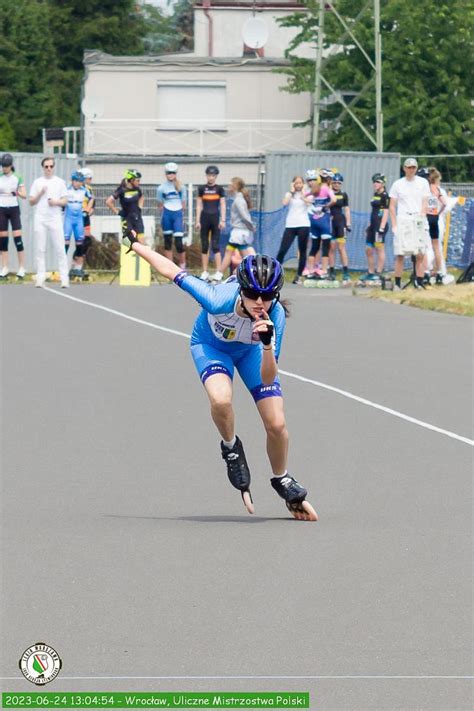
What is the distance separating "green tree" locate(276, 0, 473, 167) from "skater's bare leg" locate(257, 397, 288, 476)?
120ft

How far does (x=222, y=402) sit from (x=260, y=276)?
37.8 inches

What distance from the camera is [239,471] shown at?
943 cm

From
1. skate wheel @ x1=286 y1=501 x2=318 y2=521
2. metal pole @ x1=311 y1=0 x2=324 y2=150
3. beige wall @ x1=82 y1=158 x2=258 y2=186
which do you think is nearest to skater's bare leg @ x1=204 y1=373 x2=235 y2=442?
skate wheel @ x1=286 y1=501 x2=318 y2=521

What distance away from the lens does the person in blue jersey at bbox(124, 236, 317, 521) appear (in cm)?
873

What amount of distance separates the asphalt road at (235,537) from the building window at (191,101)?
34568mm

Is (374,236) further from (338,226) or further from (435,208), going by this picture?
(435,208)

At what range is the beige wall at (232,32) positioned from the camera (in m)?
58.0

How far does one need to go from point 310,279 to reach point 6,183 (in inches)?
197

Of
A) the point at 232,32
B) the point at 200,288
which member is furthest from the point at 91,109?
the point at 200,288

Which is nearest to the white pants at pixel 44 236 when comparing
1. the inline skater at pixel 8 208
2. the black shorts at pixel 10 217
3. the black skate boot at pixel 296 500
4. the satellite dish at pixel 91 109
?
the inline skater at pixel 8 208

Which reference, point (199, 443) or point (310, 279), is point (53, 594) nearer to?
point (199, 443)

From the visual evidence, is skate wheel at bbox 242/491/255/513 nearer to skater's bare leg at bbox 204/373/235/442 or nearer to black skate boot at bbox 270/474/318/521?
black skate boot at bbox 270/474/318/521

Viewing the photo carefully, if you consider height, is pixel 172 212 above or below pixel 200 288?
below

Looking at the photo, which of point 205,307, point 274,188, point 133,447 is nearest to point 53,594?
point 205,307
